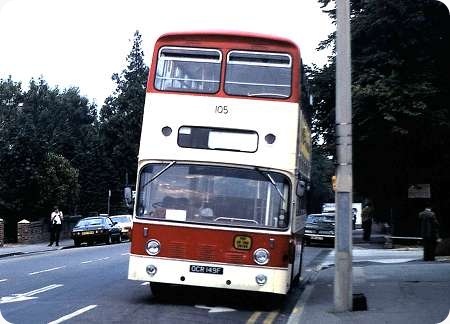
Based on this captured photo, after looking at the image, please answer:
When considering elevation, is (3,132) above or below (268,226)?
above

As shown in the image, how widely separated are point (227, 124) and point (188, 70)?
3.97 feet

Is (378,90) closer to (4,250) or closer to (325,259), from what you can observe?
(325,259)

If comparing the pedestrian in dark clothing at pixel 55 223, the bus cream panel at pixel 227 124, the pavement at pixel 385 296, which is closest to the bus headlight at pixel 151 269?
the bus cream panel at pixel 227 124

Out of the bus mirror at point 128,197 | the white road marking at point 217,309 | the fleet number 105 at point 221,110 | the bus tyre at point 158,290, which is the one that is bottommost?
the white road marking at point 217,309

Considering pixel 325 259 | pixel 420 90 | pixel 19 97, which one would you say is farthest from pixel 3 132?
pixel 19 97

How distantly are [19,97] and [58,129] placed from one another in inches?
286

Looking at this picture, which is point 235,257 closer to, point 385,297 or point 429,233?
point 385,297

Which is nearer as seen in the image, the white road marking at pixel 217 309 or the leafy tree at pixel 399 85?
the white road marking at pixel 217 309

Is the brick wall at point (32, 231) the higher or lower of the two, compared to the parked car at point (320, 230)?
lower

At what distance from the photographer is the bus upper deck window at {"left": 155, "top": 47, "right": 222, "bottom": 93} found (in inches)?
472

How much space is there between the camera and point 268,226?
11344 millimetres

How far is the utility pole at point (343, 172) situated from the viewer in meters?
11.2

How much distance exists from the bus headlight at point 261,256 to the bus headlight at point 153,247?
1.58 meters

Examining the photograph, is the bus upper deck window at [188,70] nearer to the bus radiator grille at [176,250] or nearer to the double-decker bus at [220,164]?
the double-decker bus at [220,164]
